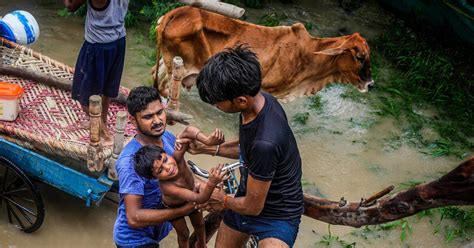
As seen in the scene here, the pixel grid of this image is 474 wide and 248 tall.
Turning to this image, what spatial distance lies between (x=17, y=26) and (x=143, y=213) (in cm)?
330

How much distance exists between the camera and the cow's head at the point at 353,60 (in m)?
6.60

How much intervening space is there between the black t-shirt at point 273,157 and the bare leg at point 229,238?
0.33m

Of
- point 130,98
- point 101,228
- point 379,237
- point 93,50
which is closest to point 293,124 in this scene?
point 379,237

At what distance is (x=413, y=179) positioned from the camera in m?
6.52

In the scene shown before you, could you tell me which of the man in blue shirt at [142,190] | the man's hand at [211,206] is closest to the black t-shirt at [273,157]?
the man's hand at [211,206]

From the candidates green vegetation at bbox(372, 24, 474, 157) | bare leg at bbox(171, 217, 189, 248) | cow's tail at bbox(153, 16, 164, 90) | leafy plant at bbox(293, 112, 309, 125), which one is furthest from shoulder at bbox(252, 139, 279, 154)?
green vegetation at bbox(372, 24, 474, 157)

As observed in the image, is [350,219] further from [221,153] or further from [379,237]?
[379,237]

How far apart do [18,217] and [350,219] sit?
120 inches

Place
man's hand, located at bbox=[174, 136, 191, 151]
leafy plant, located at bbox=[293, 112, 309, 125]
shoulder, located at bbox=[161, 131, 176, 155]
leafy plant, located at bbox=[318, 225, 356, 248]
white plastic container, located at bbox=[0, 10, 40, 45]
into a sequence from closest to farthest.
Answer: man's hand, located at bbox=[174, 136, 191, 151], shoulder, located at bbox=[161, 131, 176, 155], leafy plant, located at bbox=[318, 225, 356, 248], white plastic container, located at bbox=[0, 10, 40, 45], leafy plant, located at bbox=[293, 112, 309, 125]

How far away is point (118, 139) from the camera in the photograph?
4.02 m

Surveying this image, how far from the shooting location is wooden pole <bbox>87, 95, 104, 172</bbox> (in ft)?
12.6

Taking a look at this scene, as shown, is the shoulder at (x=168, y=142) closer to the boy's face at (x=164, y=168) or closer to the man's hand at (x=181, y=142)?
the man's hand at (x=181, y=142)

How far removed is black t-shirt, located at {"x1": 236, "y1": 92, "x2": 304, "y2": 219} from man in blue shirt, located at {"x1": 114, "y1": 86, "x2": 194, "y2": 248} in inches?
21.5

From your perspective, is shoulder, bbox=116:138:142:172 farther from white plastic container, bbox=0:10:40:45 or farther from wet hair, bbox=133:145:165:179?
white plastic container, bbox=0:10:40:45
